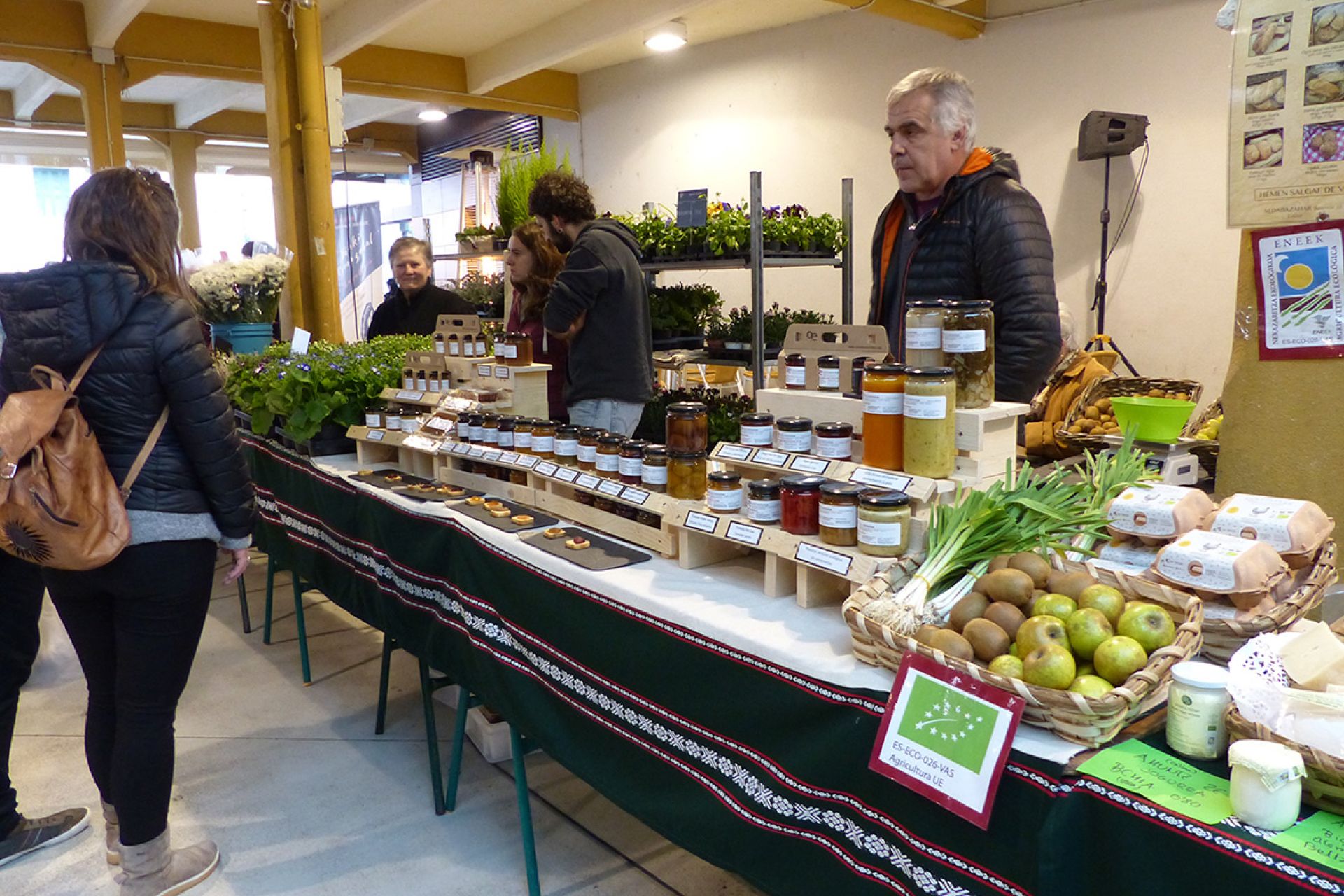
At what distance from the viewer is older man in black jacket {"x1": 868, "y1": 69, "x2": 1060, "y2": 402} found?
2254 millimetres

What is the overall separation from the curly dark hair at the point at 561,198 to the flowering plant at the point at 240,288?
137cm

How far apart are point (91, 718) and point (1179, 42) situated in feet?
18.9

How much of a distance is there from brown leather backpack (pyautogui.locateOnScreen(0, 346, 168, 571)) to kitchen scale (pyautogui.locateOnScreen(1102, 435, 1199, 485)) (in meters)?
2.62

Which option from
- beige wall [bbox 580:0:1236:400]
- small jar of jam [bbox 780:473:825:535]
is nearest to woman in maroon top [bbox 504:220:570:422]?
small jar of jam [bbox 780:473:825:535]

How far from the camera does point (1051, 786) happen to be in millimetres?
1104

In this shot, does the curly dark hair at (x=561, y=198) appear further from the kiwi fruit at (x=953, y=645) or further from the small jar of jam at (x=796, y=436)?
the kiwi fruit at (x=953, y=645)

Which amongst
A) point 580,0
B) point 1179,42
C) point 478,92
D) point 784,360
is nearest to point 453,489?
point 784,360

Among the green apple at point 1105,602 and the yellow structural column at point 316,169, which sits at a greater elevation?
the yellow structural column at point 316,169

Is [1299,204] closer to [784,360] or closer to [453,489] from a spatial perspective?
[784,360]

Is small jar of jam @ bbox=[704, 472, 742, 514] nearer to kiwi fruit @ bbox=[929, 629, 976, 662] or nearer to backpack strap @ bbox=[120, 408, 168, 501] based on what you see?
kiwi fruit @ bbox=[929, 629, 976, 662]

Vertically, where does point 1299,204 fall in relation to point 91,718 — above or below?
above

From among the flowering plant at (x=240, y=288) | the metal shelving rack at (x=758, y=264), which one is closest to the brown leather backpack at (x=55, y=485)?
the flowering plant at (x=240, y=288)

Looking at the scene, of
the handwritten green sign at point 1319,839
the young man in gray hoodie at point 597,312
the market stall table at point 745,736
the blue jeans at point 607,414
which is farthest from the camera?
the blue jeans at point 607,414

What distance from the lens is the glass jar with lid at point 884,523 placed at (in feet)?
5.10
